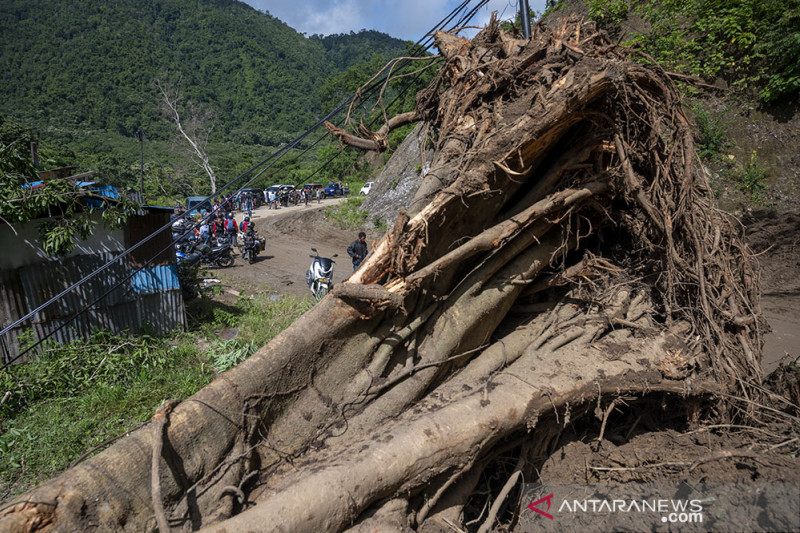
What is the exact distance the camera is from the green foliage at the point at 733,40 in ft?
35.0

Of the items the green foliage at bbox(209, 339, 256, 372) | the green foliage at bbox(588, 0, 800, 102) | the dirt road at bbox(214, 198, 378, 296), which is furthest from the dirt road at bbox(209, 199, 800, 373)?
the green foliage at bbox(588, 0, 800, 102)

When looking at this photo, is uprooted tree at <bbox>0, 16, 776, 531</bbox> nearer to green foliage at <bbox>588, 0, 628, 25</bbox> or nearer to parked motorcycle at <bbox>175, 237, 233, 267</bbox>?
parked motorcycle at <bbox>175, 237, 233, 267</bbox>

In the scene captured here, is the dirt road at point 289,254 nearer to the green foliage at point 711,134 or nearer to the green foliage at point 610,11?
the green foliage at point 711,134

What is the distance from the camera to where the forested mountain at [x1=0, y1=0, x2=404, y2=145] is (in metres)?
60.5

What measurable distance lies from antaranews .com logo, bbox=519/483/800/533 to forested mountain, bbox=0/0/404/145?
216ft

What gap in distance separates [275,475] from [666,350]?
3587 mm

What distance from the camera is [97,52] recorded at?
2815 inches

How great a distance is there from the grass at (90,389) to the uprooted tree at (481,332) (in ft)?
6.44

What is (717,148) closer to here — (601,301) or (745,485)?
(601,301)

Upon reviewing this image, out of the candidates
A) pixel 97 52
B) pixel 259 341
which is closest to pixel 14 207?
pixel 259 341

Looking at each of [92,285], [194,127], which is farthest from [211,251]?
[194,127]

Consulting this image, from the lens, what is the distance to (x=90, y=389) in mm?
5180

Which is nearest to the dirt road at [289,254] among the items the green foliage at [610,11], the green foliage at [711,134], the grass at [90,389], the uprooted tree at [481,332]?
the grass at [90,389]

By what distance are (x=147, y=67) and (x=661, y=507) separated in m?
89.9
